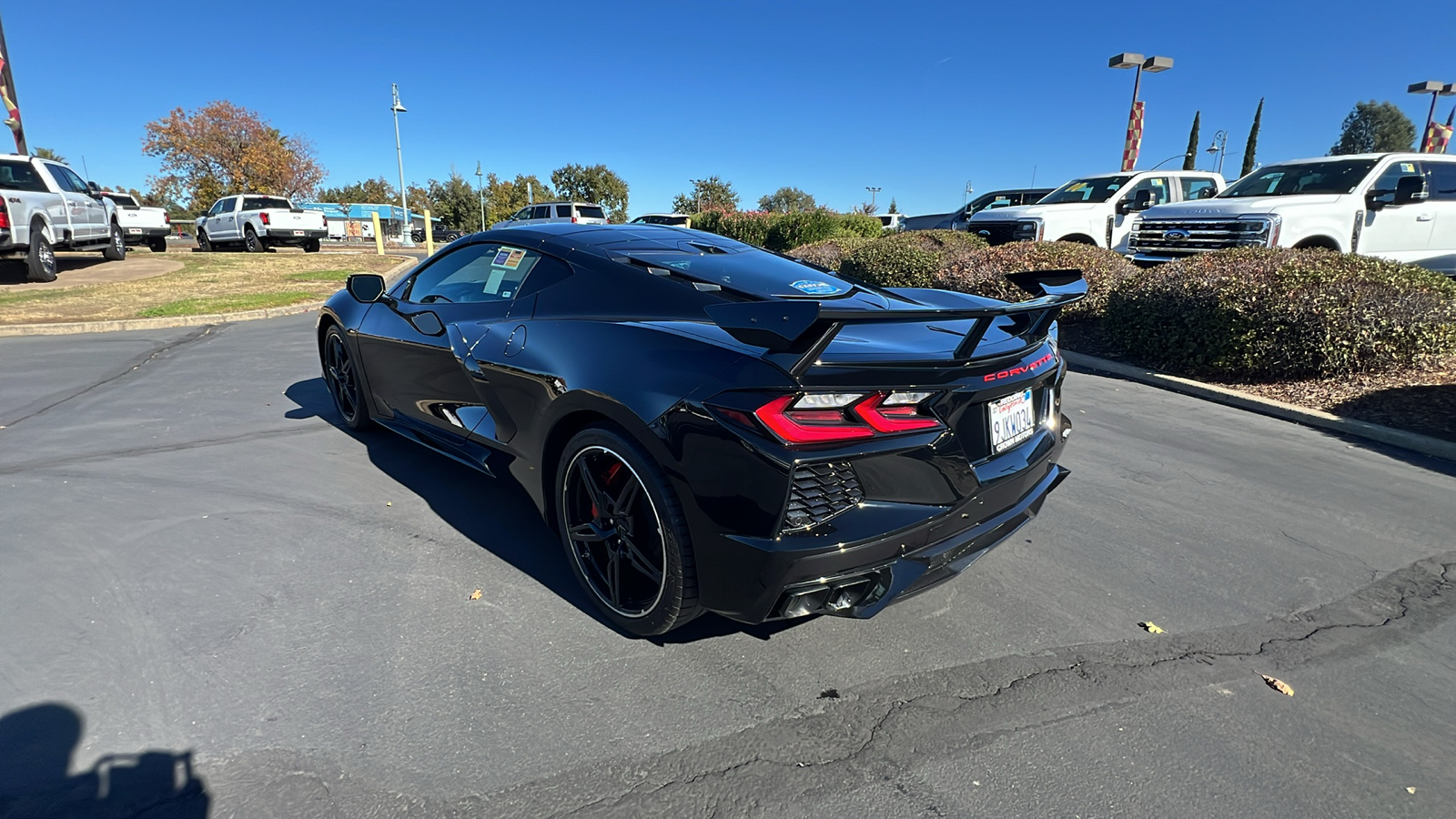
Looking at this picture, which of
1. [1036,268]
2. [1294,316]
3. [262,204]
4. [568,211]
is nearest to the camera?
[1294,316]

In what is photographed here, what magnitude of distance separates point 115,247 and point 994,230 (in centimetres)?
1901

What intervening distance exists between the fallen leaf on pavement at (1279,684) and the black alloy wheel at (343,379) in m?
4.64

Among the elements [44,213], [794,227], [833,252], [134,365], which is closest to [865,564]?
[134,365]

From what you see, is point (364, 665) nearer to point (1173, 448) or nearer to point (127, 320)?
point (1173, 448)

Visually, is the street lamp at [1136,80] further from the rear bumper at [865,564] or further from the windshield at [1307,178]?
the rear bumper at [865,564]

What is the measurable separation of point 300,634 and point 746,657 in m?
1.61

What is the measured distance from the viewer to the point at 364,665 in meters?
2.50

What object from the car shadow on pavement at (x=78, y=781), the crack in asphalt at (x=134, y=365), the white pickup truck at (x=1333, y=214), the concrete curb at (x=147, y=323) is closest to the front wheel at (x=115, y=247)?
the concrete curb at (x=147, y=323)

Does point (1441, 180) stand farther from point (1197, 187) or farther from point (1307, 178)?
point (1197, 187)

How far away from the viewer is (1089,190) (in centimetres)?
1405

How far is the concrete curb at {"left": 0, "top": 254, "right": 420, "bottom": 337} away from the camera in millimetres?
9039

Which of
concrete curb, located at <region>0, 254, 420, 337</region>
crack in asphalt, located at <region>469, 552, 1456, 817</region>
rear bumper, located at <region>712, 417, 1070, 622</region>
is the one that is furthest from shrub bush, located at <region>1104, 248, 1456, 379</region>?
concrete curb, located at <region>0, 254, 420, 337</region>

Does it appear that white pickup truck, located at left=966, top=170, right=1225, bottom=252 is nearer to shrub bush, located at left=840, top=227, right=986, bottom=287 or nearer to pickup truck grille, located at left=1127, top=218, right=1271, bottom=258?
Result: shrub bush, located at left=840, top=227, right=986, bottom=287

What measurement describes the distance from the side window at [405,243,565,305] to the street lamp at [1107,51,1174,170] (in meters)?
24.5
